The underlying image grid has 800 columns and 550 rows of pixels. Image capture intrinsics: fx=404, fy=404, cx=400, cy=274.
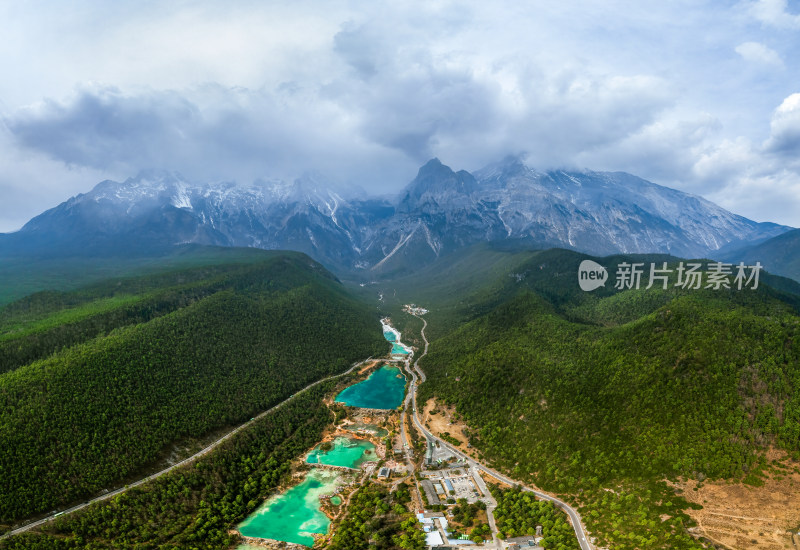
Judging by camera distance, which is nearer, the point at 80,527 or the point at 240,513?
the point at 80,527

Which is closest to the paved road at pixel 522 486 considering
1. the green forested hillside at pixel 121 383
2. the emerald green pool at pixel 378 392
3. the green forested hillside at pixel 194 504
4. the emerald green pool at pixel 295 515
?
the emerald green pool at pixel 378 392

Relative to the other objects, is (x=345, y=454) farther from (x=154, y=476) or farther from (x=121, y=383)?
(x=121, y=383)

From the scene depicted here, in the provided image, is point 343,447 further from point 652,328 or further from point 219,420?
point 652,328

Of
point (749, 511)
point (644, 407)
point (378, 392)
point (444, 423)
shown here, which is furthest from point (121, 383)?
point (749, 511)

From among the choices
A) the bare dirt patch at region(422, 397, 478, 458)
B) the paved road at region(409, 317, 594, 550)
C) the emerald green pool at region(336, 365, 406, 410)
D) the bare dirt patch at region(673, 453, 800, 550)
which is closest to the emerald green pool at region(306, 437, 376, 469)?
the paved road at region(409, 317, 594, 550)

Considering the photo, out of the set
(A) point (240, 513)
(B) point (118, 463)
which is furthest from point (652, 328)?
(B) point (118, 463)

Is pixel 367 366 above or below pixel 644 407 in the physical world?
below

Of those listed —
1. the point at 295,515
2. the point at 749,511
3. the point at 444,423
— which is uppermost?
the point at 749,511
